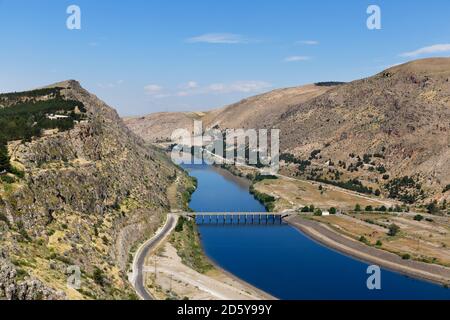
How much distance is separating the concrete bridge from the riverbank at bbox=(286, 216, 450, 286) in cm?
640

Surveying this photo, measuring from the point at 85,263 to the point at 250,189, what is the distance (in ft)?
412

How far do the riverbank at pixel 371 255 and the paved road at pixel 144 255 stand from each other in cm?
3577

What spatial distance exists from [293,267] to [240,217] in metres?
52.2

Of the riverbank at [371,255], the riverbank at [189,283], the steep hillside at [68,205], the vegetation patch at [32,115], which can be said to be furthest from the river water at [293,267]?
the vegetation patch at [32,115]

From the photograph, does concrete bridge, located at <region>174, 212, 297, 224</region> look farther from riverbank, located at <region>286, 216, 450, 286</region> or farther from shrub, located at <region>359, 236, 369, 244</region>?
shrub, located at <region>359, 236, 369, 244</region>

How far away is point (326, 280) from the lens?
8762cm

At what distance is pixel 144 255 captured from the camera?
9162 cm

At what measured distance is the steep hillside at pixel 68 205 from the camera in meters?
56.7

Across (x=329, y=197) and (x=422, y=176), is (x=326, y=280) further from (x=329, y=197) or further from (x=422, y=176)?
(x=422, y=176)

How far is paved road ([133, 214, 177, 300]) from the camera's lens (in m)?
73.0

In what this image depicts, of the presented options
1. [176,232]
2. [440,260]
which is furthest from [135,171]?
[440,260]

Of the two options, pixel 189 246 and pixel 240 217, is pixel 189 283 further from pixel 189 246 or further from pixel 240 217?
pixel 240 217

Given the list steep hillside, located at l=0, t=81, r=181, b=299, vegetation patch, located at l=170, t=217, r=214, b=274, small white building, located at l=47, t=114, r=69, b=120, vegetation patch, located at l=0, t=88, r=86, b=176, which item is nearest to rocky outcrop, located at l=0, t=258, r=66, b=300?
steep hillside, located at l=0, t=81, r=181, b=299

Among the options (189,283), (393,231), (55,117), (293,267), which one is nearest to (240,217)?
(393,231)
